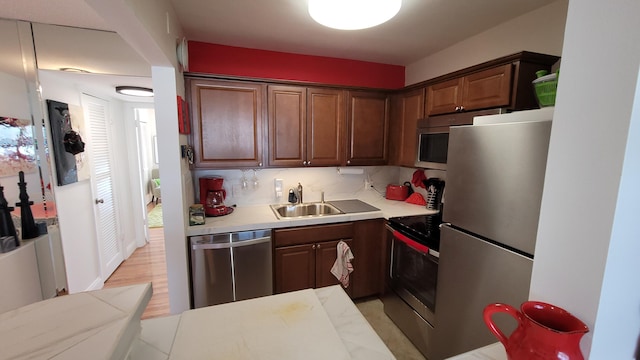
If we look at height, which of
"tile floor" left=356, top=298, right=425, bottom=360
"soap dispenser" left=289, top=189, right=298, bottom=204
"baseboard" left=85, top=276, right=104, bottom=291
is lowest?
"tile floor" left=356, top=298, right=425, bottom=360

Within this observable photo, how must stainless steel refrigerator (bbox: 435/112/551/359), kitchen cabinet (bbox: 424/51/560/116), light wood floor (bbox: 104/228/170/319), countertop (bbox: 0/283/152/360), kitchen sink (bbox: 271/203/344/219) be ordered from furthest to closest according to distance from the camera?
kitchen sink (bbox: 271/203/344/219)
light wood floor (bbox: 104/228/170/319)
kitchen cabinet (bbox: 424/51/560/116)
stainless steel refrigerator (bbox: 435/112/551/359)
countertop (bbox: 0/283/152/360)

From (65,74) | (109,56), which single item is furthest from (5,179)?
(109,56)

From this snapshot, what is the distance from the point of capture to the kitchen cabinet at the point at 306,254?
2234mm

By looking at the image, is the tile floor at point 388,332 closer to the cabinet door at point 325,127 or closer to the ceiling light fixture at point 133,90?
the cabinet door at point 325,127

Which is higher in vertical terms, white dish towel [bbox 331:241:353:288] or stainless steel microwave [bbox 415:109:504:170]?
stainless steel microwave [bbox 415:109:504:170]

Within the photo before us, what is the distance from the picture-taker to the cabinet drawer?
222 cm

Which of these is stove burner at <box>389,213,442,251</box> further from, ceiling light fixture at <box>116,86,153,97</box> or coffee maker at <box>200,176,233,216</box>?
ceiling light fixture at <box>116,86,153,97</box>

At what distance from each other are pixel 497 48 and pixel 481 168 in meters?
1.39

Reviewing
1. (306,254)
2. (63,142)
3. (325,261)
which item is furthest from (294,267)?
(63,142)

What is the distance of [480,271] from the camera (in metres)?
1.36

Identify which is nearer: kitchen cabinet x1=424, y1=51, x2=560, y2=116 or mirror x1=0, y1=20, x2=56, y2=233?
kitchen cabinet x1=424, y1=51, x2=560, y2=116

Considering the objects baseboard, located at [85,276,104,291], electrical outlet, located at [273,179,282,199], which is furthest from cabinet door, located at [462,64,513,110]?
baseboard, located at [85,276,104,291]

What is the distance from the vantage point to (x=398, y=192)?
2965mm

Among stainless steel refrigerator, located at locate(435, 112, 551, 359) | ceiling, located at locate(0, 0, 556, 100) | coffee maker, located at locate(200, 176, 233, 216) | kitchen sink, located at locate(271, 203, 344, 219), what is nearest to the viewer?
stainless steel refrigerator, located at locate(435, 112, 551, 359)
